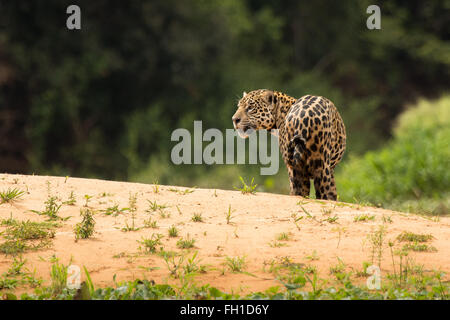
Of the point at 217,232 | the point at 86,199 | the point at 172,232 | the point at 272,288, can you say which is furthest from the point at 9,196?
the point at 272,288

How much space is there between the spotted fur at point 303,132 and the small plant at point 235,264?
2.50 m

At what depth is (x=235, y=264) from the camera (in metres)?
5.79

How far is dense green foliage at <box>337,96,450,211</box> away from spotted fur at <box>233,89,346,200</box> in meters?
4.48

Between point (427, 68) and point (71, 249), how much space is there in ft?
98.4

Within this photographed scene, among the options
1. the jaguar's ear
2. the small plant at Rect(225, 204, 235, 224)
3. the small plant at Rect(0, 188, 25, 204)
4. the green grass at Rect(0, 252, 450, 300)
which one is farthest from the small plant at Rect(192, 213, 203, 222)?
the jaguar's ear

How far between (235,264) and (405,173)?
10485 millimetres

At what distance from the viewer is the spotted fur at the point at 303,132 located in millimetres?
8156

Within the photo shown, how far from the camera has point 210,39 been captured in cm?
2531

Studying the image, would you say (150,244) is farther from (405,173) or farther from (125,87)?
(125,87)

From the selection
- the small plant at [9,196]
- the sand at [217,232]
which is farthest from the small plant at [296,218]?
the small plant at [9,196]

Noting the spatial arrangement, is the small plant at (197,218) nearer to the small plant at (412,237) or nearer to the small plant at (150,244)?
the small plant at (150,244)
